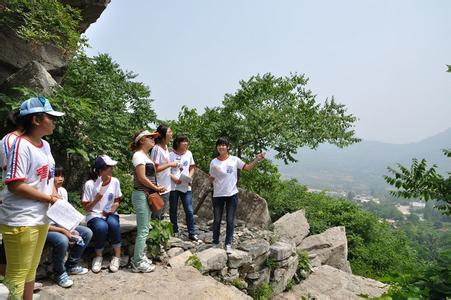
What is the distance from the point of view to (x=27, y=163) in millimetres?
3336

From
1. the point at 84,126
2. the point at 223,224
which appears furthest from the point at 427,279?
the point at 84,126

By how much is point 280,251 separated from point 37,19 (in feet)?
29.8

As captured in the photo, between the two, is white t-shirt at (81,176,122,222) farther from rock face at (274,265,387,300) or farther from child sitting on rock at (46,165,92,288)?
rock face at (274,265,387,300)

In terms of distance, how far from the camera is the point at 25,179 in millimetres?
3303

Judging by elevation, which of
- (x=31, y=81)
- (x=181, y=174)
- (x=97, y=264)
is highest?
(x=31, y=81)

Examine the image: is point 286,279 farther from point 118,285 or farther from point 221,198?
point 118,285

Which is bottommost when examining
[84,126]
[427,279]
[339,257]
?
[339,257]

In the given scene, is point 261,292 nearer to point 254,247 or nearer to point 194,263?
point 254,247

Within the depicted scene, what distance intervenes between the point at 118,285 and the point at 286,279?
4431mm

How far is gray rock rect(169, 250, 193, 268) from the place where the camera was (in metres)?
5.69

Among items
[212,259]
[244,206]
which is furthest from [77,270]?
[244,206]

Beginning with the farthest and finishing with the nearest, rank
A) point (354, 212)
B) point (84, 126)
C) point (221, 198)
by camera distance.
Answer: point (354, 212) < point (84, 126) < point (221, 198)

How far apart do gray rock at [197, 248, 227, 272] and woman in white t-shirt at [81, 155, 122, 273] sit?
1.50 m

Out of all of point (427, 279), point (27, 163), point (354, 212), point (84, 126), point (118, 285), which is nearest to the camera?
point (427, 279)
